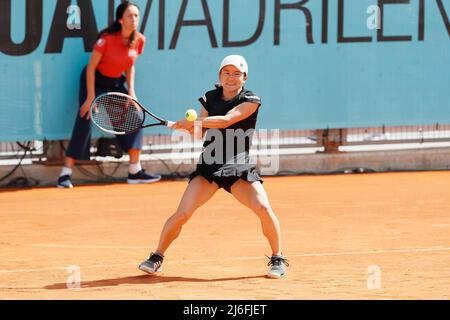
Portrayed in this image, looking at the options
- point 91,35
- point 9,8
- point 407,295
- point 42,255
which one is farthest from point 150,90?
point 407,295

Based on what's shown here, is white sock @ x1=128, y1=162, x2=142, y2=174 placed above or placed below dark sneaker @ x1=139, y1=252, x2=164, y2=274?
below

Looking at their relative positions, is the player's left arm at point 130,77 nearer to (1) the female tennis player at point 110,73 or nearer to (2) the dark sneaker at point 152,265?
(1) the female tennis player at point 110,73

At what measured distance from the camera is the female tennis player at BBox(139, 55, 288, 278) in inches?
340

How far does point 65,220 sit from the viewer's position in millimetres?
11648

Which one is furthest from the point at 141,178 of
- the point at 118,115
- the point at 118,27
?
the point at 118,115

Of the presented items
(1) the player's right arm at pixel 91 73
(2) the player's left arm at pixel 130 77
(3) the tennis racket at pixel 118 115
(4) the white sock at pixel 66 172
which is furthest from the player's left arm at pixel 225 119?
(4) the white sock at pixel 66 172

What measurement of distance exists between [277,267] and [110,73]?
561cm

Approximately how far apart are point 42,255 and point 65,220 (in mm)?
1909

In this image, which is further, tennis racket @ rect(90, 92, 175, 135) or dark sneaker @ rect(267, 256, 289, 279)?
tennis racket @ rect(90, 92, 175, 135)

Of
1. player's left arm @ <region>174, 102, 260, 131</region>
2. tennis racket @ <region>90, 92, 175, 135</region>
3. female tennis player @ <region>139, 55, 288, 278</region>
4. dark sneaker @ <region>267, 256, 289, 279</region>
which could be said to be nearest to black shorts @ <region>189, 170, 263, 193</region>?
female tennis player @ <region>139, 55, 288, 278</region>

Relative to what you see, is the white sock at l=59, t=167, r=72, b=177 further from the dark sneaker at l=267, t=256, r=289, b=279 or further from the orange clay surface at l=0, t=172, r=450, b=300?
the dark sneaker at l=267, t=256, r=289, b=279

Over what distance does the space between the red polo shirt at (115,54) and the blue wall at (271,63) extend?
1.22 feet

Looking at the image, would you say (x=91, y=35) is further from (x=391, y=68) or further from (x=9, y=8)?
(x=391, y=68)

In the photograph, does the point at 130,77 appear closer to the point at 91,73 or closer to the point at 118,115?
the point at 91,73
